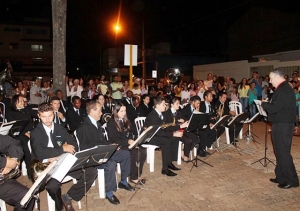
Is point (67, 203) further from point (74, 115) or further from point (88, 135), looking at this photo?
point (74, 115)

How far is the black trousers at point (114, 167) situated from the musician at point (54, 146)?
0.33 meters

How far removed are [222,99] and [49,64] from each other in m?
47.2

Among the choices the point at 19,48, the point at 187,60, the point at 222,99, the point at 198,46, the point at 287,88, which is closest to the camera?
the point at 287,88

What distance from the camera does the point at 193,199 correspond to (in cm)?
501

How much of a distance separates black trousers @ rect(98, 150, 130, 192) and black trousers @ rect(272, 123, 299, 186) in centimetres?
287

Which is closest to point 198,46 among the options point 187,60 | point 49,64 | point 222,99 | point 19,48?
point 187,60

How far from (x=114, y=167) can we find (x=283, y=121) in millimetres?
3249

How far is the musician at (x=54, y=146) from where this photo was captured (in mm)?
4418

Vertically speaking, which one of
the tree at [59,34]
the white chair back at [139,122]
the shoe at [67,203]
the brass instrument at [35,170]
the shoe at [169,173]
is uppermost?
the tree at [59,34]

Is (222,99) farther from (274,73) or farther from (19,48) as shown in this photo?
(19,48)

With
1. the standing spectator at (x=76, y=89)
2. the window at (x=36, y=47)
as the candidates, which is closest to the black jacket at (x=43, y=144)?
the standing spectator at (x=76, y=89)

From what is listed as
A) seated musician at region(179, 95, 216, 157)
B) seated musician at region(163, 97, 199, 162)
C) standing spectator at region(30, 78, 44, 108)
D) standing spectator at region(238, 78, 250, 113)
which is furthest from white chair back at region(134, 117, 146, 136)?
standing spectator at region(238, 78, 250, 113)

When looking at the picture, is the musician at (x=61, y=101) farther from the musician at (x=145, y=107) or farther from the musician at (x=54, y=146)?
the musician at (x=54, y=146)

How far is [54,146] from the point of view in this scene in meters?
4.66
